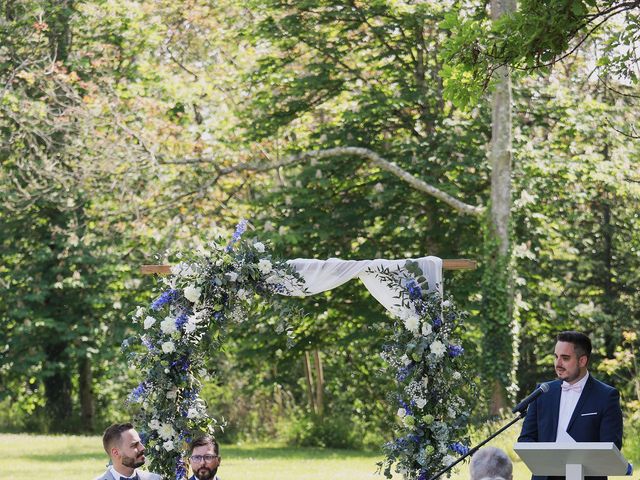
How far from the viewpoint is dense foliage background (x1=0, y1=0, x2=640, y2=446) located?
17.9 meters

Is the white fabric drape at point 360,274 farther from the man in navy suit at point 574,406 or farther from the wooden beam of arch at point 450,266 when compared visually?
the man in navy suit at point 574,406

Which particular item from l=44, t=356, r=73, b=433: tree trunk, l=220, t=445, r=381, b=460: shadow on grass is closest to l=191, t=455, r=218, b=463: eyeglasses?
l=220, t=445, r=381, b=460: shadow on grass

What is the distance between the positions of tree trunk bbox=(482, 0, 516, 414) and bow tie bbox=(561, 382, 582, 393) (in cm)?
1045

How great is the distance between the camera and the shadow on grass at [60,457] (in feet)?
51.4

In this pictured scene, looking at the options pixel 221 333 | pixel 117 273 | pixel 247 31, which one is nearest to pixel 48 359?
pixel 117 273

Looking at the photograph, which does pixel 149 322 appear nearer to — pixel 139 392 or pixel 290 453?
pixel 139 392

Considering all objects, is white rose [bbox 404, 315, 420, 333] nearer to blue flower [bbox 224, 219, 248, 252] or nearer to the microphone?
blue flower [bbox 224, 219, 248, 252]

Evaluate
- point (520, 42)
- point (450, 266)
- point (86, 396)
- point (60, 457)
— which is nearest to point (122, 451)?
point (450, 266)

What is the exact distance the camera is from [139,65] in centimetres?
2197

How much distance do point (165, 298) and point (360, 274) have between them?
1519 millimetres

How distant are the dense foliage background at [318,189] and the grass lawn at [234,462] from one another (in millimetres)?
1989

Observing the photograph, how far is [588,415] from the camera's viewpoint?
5.94 metres

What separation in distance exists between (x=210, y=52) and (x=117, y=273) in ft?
17.5

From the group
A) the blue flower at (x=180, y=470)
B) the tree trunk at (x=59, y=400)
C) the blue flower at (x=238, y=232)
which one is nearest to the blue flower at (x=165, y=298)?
the blue flower at (x=238, y=232)
